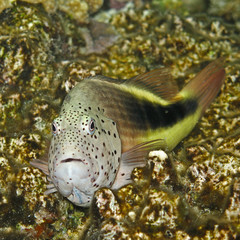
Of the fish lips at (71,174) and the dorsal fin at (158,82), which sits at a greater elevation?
the dorsal fin at (158,82)

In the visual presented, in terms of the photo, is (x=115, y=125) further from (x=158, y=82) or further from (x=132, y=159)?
(x=158, y=82)

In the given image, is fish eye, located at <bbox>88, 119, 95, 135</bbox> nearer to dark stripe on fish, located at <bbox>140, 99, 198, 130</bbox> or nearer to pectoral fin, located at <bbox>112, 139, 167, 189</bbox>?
pectoral fin, located at <bbox>112, 139, 167, 189</bbox>

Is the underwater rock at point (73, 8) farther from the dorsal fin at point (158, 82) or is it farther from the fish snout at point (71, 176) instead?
the fish snout at point (71, 176)

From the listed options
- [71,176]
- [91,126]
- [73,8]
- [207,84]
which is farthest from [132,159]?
[73,8]

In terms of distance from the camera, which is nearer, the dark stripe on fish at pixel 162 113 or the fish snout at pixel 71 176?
the fish snout at pixel 71 176

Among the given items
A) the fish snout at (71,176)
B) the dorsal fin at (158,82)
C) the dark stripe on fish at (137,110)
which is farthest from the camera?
the dorsal fin at (158,82)

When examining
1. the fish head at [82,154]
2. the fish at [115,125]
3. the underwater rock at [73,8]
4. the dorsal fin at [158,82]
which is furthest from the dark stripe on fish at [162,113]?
the underwater rock at [73,8]

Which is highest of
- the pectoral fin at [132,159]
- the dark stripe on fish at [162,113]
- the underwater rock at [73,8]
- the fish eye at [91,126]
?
the underwater rock at [73,8]
